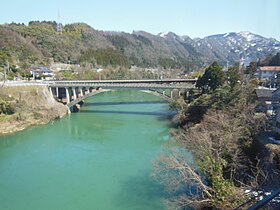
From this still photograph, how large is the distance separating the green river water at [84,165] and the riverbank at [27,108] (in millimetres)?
622

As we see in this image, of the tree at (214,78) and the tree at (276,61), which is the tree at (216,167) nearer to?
the tree at (214,78)

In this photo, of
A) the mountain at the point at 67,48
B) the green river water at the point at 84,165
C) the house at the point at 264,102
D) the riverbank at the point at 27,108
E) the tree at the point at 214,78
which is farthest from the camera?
the mountain at the point at 67,48

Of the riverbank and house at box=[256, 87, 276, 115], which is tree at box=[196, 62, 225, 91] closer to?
house at box=[256, 87, 276, 115]

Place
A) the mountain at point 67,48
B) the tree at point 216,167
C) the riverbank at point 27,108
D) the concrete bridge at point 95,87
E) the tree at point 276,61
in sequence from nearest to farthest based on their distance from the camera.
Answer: the tree at point 216,167 < the riverbank at point 27,108 < the concrete bridge at point 95,87 < the tree at point 276,61 < the mountain at point 67,48

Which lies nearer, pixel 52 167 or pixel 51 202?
pixel 51 202

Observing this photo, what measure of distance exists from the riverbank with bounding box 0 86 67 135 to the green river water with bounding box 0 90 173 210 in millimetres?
622

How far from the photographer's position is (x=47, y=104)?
16859 millimetres

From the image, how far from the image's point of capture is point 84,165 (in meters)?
8.84

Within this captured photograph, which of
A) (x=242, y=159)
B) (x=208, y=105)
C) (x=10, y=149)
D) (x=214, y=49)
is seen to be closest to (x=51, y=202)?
(x=242, y=159)

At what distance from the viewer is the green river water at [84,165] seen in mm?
6516

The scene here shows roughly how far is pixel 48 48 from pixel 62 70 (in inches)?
278

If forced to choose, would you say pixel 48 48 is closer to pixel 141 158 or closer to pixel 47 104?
pixel 47 104

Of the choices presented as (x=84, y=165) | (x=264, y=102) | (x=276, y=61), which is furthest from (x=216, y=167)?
(x=276, y=61)

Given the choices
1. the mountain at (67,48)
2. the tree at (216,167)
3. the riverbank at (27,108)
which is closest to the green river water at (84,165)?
the tree at (216,167)
